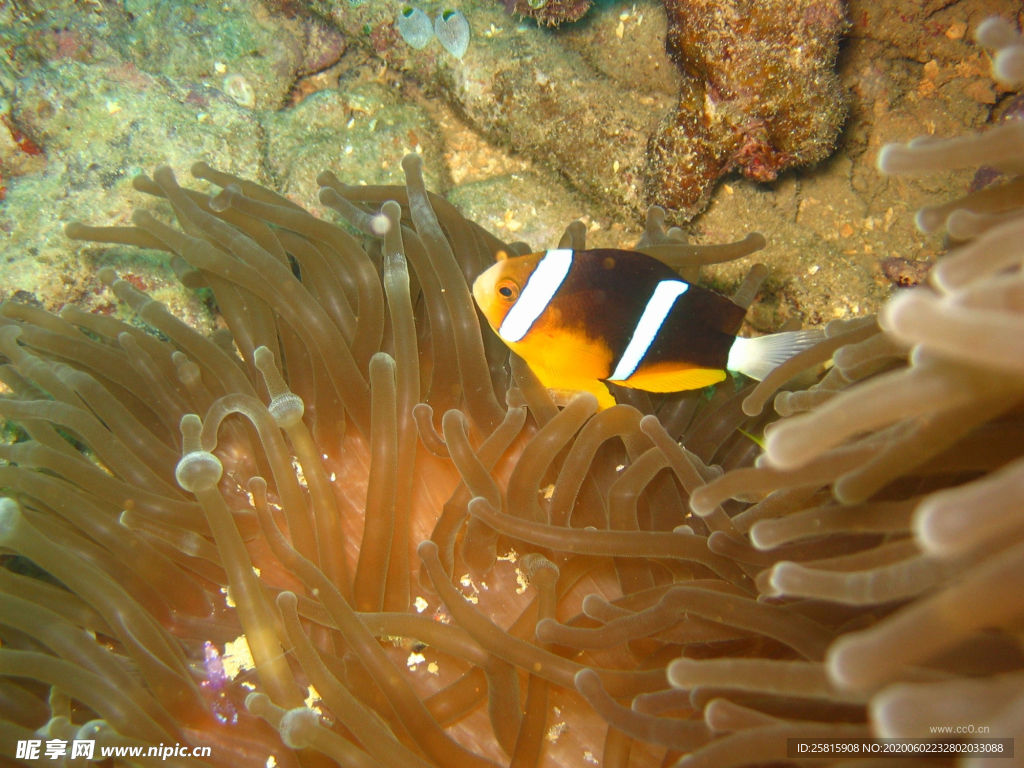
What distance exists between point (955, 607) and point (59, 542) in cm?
233

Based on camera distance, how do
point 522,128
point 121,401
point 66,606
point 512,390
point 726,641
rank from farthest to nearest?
point 522,128 → point 121,401 → point 512,390 → point 66,606 → point 726,641

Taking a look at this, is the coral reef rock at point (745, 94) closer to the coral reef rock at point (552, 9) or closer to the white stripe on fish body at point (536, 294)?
the coral reef rock at point (552, 9)

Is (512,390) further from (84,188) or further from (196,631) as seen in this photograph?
(84,188)

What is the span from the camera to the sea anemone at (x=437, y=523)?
114 cm

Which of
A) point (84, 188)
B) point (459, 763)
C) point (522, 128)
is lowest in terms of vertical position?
point (459, 763)

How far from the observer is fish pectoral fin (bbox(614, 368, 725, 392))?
2088 mm

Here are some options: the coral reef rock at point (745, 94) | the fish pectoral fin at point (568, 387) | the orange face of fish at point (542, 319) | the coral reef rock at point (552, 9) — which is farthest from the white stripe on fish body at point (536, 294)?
the coral reef rock at point (552, 9)

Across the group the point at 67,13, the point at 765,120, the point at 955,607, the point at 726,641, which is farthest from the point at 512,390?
the point at 67,13

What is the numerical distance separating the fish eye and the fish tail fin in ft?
2.48

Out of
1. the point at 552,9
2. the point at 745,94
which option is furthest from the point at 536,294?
the point at 552,9

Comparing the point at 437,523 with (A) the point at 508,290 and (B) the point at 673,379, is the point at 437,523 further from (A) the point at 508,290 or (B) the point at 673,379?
(B) the point at 673,379

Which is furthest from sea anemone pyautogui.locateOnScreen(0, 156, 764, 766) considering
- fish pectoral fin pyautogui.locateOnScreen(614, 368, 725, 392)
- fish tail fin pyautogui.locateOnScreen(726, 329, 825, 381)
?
fish tail fin pyautogui.locateOnScreen(726, 329, 825, 381)

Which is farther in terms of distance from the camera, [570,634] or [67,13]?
[67,13]

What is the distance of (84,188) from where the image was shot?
3.19 metres
